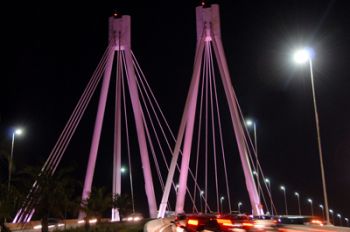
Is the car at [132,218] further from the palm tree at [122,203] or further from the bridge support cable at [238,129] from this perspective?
the bridge support cable at [238,129]

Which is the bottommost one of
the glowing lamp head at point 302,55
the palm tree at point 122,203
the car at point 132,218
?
the car at point 132,218

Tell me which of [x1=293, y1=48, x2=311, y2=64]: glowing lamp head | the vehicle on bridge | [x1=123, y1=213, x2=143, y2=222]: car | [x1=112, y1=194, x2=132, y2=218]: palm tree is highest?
[x1=293, y1=48, x2=311, y2=64]: glowing lamp head

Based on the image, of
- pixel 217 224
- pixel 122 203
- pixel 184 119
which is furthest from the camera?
pixel 122 203

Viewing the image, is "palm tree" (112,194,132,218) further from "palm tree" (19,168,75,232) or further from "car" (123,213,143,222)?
"palm tree" (19,168,75,232)

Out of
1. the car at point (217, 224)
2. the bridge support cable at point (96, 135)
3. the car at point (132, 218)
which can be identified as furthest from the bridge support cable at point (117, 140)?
the car at point (217, 224)

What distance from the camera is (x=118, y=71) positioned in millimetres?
50375

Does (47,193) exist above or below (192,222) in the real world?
above

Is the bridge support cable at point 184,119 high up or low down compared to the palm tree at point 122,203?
up

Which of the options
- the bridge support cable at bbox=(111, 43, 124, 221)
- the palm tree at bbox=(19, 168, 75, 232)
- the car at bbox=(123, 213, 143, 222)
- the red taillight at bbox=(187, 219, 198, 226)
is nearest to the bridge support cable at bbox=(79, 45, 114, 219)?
the bridge support cable at bbox=(111, 43, 124, 221)

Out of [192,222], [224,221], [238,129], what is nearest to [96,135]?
[238,129]

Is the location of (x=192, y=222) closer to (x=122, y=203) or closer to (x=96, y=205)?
(x=96, y=205)

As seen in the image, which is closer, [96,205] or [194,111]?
[96,205]

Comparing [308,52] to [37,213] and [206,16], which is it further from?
[206,16]

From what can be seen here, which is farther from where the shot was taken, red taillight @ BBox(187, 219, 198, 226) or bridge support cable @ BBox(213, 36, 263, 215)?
bridge support cable @ BBox(213, 36, 263, 215)
